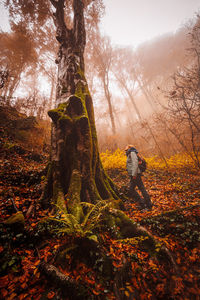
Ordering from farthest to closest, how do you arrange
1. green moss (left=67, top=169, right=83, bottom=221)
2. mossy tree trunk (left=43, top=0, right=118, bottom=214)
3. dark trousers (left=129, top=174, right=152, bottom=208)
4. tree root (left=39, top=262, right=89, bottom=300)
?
dark trousers (left=129, top=174, right=152, bottom=208)
mossy tree trunk (left=43, top=0, right=118, bottom=214)
green moss (left=67, top=169, right=83, bottom=221)
tree root (left=39, top=262, right=89, bottom=300)

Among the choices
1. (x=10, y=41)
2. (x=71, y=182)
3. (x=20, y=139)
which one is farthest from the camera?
(x=10, y=41)

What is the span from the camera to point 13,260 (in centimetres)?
168

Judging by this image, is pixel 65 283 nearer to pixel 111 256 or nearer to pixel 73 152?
pixel 111 256

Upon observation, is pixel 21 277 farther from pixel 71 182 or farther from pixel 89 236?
pixel 71 182

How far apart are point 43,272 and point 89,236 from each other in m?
0.77

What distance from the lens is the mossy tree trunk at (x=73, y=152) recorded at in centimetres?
319

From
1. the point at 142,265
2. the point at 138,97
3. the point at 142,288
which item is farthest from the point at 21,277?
the point at 138,97

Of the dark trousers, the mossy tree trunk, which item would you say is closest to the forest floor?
the dark trousers

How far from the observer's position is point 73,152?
355 centimetres

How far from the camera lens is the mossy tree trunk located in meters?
3.19

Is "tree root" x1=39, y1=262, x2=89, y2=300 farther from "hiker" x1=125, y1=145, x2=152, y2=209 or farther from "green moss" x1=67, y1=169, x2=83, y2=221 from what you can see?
"hiker" x1=125, y1=145, x2=152, y2=209

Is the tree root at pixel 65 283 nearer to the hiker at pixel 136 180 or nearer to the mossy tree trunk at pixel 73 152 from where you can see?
the mossy tree trunk at pixel 73 152

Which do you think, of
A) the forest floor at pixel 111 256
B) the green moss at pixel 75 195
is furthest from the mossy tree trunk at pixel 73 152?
the forest floor at pixel 111 256

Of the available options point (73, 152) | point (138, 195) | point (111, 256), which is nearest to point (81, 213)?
point (111, 256)
